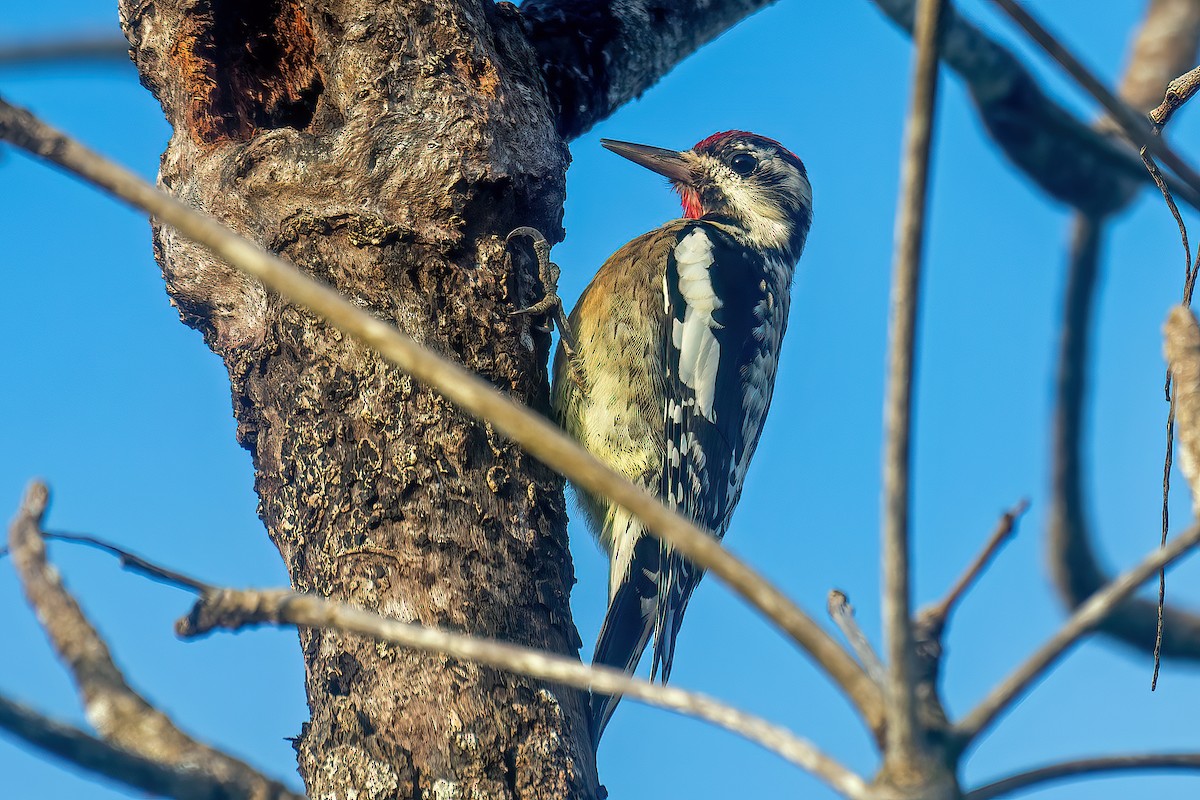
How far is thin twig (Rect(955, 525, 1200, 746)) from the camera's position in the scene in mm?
802

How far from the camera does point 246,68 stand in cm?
277

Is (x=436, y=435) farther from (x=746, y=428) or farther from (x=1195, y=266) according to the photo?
(x=746, y=428)

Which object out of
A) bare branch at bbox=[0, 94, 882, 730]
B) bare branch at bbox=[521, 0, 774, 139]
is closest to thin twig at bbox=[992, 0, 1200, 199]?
bare branch at bbox=[0, 94, 882, 730]

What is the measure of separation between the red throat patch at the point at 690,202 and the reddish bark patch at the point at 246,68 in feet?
6.46

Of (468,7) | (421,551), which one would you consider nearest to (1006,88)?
(468,7)

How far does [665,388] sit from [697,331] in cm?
23

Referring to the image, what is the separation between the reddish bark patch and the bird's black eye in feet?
6.93

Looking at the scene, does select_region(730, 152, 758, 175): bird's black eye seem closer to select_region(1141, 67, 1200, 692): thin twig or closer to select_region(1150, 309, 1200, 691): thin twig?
select_region(1141, 67, 1200, 692): thin twig

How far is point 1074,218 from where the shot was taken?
11.6 feet

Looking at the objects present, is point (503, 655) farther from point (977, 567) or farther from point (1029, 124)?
point (1029, 124)

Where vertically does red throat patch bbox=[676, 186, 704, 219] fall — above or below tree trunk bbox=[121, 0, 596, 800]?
above

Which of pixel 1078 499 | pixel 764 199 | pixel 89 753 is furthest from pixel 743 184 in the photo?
pixel 89 753

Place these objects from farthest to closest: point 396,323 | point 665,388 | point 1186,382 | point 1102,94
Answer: point 665,388 → point 396,323 → point 1102,94 → point 1186,382

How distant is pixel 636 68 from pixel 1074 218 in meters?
1.50
